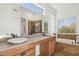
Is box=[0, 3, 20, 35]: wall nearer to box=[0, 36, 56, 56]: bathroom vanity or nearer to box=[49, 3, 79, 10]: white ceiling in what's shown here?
box=[0, 36, 56, 56]: bathroom vanity

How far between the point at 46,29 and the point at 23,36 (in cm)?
35

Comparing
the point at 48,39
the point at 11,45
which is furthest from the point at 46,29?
the point at 11,45

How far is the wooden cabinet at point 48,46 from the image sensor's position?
5.93 ft

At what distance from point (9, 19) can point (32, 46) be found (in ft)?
1.60

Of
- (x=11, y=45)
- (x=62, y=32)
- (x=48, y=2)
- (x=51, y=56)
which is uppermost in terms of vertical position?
(x=48, y=2)

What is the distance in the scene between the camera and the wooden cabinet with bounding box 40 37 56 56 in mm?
1807

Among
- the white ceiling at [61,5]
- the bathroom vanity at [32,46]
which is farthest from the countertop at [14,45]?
the white ceiling at [61,5]

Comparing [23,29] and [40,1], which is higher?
[40,1]

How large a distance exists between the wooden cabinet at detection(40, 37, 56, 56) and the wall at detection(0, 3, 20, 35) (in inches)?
16.0

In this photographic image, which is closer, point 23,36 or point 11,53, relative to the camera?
point 11,53

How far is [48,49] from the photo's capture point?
1.83 metres

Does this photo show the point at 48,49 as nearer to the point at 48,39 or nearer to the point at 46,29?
the point at 48,39

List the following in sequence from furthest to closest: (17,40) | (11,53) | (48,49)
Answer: (48,49), (17,40), (11,53)

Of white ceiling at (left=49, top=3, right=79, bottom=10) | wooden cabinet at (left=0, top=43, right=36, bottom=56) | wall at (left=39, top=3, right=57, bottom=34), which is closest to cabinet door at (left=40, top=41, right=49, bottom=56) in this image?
wooden cabinet at (left=0, top=43, right=36, bottom=56)
